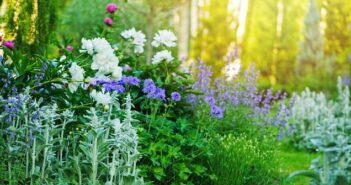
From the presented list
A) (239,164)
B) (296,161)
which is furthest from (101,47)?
(296,161)

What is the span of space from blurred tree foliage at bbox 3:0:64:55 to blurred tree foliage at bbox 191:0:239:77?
13.9m

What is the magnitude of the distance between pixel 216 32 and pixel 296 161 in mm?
12639

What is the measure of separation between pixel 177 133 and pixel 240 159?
23.5 inches

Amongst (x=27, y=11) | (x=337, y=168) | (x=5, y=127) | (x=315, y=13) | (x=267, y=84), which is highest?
(x=315, y=13)

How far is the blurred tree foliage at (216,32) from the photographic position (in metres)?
19.7

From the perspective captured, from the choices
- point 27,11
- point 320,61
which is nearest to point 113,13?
point 27,11

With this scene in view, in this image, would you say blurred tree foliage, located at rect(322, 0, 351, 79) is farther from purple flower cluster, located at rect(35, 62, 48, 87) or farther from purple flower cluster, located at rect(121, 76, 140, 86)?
purple flower cluster, located at rect(35, 62, 48, 87)

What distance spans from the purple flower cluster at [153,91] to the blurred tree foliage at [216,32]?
14738mm

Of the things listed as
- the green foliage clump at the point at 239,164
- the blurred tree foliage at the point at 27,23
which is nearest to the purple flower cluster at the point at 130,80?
the green foliage clump at the point at 239,164

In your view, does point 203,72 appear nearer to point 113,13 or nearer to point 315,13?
point 113,13

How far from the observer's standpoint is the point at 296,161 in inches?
304

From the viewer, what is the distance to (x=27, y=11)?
5648 millimetres

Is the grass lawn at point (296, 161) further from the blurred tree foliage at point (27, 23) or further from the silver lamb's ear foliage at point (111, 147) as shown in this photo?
the blurred tree foliage at point (27, 23)

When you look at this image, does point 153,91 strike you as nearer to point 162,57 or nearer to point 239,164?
point 162,57
